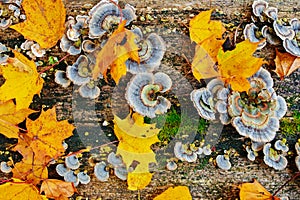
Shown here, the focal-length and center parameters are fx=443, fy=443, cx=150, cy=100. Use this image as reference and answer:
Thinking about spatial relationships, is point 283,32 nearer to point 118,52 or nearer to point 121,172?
point 118,52

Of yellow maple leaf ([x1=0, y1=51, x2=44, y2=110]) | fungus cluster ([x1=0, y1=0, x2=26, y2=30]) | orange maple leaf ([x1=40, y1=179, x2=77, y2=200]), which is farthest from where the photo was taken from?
fungus cluster ([x1=0, y1=0, x2=26, y2=30])

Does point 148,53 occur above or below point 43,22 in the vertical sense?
below

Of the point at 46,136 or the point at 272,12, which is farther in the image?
the point at 272,12

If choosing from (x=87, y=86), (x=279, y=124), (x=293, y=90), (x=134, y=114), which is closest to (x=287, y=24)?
(x=293, y=90)

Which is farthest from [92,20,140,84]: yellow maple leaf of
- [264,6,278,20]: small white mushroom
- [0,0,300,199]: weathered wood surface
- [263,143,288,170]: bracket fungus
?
[263,143,288,170]: bracket fungus

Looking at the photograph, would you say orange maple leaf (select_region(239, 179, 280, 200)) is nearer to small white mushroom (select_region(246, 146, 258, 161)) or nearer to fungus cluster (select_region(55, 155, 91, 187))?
small white mushroom (select_region(246, 146, 258, 161))

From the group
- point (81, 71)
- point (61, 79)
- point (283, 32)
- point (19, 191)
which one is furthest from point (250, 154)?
point (19, 191)
